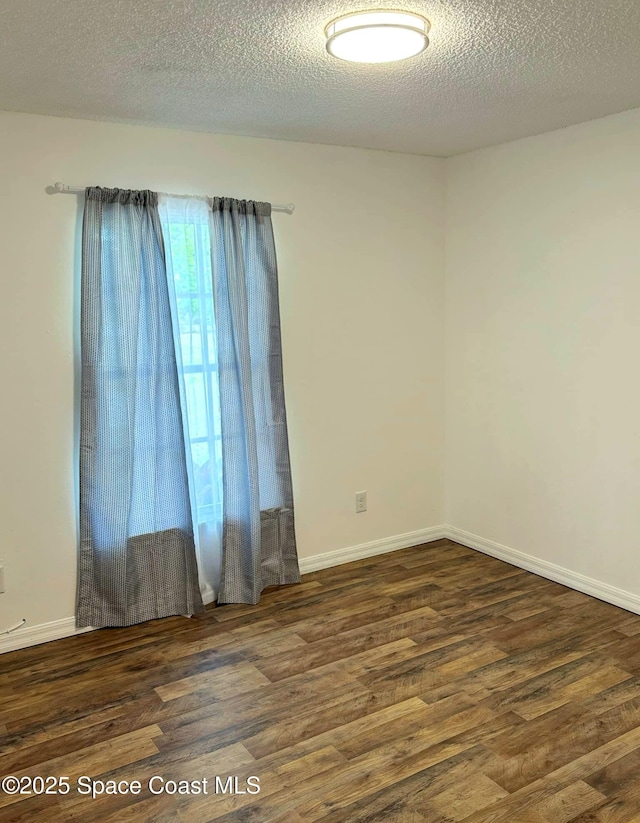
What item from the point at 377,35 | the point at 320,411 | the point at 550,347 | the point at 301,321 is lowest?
the point at 320,411

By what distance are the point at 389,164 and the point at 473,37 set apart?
1800 mm

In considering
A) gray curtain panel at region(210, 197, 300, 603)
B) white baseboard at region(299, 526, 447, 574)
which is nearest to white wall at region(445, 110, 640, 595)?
white baseboard at region(299, 526, 447, 574)

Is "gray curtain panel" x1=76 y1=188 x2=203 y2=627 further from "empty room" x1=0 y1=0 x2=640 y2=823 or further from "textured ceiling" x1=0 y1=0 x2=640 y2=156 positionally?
"textured ceiling" x1=0 y1=0 x2=640 y2=156

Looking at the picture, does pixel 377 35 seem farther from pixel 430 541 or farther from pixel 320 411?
pixel 430 541

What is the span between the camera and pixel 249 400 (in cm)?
366

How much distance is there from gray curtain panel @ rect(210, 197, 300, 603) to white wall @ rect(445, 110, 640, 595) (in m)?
1.22

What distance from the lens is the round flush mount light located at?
87.1 inches

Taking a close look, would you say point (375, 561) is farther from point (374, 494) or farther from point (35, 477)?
point (35, 477)

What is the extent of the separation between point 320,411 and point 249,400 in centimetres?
54

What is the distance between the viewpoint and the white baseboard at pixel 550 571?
3539mm

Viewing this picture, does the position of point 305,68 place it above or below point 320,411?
above

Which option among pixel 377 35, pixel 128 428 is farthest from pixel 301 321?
pixel 377 35

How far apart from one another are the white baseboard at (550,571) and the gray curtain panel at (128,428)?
1769 millimetres

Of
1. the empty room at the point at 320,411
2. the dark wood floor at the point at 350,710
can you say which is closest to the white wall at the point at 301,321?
the empty room at the point at 320,411
